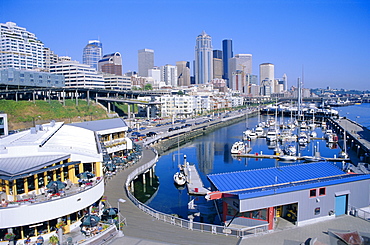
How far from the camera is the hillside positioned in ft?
186

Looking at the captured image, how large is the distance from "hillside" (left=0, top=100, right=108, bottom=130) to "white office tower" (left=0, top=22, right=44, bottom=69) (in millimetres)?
42468

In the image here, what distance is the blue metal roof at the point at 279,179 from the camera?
14.1 metres

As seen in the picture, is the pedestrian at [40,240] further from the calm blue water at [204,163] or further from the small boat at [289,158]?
the small boat at [289,158]

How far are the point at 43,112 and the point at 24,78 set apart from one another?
17155 millimetres

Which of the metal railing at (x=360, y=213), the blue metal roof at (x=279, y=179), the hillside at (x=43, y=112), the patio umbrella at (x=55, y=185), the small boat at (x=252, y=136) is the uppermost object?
the hillside at (x=43, y=112)

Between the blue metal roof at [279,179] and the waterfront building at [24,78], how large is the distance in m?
67.4

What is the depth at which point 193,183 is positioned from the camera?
28.2 metres

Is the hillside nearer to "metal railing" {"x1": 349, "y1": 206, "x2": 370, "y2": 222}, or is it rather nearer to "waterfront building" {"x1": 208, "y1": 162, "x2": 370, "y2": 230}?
"waterfront building" {"x1": 208, "y1": 162, "x2": 370, "y2": 230}

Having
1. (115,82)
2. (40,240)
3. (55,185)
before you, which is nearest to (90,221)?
(40,240)

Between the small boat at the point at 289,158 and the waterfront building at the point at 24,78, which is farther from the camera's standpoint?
the waterfront building at the point at 24,78

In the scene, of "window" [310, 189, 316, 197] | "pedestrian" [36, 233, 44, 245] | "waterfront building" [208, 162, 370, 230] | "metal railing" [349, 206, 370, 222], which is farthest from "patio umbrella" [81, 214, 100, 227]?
"metal railing" [349, 206, 370, 222]

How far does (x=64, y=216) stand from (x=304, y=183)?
10.7 metres

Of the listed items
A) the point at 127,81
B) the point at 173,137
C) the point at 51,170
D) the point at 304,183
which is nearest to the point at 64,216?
the point at 51,170

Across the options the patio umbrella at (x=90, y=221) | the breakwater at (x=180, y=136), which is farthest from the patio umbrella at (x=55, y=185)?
the breakwater at (x=180, y=136)
